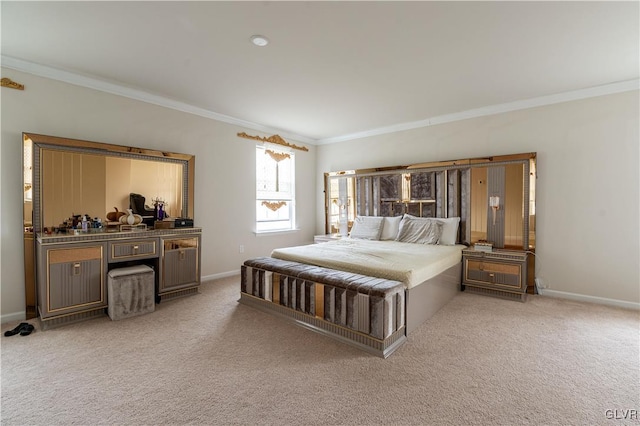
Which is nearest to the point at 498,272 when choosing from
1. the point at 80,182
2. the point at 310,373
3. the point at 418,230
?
the point at 418,230


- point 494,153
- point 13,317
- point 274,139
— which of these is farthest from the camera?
point 274,139

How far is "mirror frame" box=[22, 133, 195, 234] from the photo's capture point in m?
2.94

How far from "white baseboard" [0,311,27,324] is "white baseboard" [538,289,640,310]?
6.03 meters

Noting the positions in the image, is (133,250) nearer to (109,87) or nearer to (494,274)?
(109,87)

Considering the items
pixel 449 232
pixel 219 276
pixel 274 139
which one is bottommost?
pixel 219 276

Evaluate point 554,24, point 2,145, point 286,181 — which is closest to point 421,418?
point 554,24

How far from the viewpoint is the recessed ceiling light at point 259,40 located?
2.47 m

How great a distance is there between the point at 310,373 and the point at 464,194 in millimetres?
3495

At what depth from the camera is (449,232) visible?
428 cm

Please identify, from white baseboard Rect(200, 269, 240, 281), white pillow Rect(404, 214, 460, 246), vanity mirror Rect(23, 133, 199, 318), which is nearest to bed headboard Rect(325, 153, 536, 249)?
white pillow Rect(404, 214, 460, 246)

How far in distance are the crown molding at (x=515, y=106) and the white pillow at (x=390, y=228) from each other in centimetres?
159

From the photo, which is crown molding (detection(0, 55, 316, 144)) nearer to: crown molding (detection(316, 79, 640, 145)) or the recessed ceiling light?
the recessed ceiling light

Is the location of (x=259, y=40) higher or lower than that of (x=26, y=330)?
higher

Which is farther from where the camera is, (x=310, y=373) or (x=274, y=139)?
(x=274, y=139)
